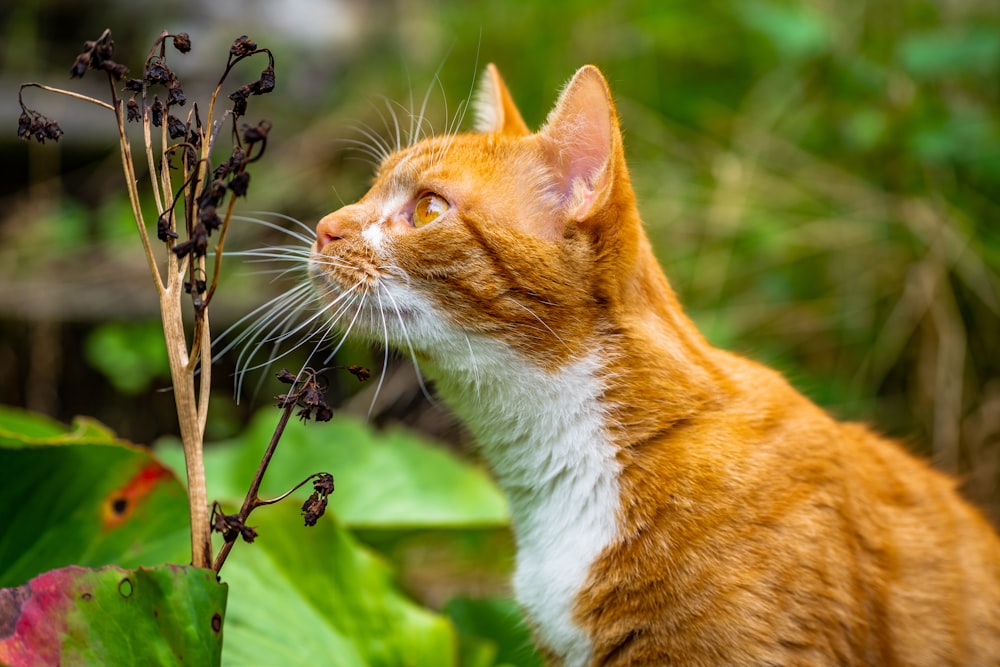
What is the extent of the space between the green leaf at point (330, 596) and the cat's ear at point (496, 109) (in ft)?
3.00

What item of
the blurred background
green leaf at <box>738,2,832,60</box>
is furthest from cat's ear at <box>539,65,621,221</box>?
green leaf at <box>738,2,832,60</box>

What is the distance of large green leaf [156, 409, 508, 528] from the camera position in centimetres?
260

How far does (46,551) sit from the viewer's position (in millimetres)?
1803

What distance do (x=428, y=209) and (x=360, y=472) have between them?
1.15m

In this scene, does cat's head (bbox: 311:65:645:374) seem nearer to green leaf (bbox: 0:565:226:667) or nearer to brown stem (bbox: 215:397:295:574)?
brown stem (bbox: 215:397:295:574)

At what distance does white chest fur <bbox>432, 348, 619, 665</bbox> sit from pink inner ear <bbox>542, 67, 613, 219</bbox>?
0.29 meters

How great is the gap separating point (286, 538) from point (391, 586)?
0.86 feet

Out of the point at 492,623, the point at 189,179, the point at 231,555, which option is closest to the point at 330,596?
the point at 231,555

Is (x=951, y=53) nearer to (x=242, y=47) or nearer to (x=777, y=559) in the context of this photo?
(x=777, y=559)

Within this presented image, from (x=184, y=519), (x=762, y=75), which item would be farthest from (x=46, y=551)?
(x=762, y=75)

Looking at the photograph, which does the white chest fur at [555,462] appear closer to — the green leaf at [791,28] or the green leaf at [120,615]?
the green leaf at [120,615]

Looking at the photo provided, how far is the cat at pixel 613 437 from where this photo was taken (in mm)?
1551

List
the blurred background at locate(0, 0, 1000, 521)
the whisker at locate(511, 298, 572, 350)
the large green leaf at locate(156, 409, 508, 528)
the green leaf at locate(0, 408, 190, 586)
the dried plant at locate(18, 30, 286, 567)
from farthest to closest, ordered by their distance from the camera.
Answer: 1. the blurred background at locate(0, 0, 1000, 521)
2. the large green leaf at locate(156, 409, 508, 528)
3. the green leaf at locate(0, 408, 190, 586)
4. the whisker at locate(511, 298, 572, 350)
5. the dried plant at locate(18, 30, 286, 567)

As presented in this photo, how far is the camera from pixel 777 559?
1539mm
